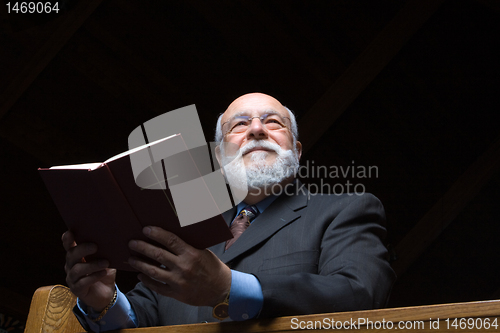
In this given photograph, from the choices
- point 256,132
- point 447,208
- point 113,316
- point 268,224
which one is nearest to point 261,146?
point 256,132

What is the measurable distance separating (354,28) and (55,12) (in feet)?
6.50

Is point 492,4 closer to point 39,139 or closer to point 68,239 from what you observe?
point 68,239

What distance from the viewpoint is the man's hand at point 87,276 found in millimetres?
955

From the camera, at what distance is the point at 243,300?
0.87 metres

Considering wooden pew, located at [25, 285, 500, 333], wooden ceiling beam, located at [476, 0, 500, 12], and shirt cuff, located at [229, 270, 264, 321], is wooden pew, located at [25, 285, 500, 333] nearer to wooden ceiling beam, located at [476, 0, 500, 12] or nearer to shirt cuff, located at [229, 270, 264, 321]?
shirt cuff, located at [229, 270, 264, 321]

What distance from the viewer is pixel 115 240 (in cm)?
90

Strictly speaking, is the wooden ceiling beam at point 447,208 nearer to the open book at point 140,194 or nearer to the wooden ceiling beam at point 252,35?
the wooden ceiling beam at point 252,35

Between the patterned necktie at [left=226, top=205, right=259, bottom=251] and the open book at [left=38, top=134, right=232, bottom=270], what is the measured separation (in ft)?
1.93

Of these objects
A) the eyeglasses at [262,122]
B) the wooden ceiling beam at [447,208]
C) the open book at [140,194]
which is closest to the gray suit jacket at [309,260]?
the open book at [140,194]

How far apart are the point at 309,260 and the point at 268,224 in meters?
0.19

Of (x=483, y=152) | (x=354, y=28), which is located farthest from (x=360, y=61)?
(x=483, y=152)

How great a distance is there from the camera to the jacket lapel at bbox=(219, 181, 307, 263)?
1284 mm

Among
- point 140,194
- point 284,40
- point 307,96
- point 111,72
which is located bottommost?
point 140,194

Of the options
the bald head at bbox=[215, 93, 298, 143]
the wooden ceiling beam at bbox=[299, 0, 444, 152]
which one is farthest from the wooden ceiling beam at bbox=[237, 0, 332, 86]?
the bald head at bbox=[215, 93, 298, 143]
